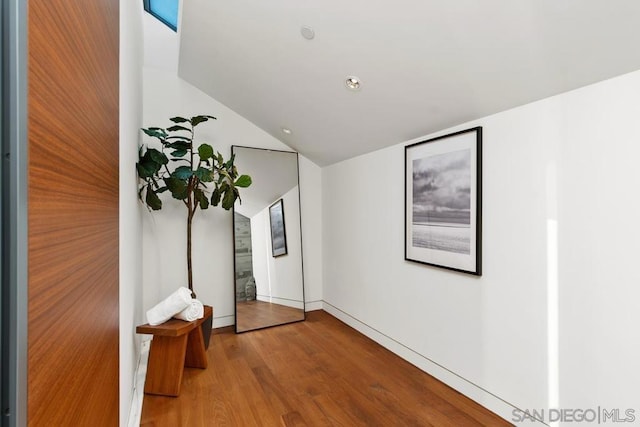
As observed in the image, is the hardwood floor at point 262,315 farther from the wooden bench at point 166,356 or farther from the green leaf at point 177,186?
the green leaf at point 177,186

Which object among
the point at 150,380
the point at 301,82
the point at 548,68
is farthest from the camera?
the point at 301,82

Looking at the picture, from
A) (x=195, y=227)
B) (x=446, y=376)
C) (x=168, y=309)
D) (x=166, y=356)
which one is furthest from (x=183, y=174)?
(x=446, y=376)

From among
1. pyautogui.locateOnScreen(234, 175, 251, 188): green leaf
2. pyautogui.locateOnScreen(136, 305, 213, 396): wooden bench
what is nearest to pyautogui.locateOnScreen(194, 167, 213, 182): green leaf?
pyautogui.locateOnScreen(234, 175, 251, 188): green leaf

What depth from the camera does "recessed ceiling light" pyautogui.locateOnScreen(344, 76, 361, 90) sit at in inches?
84.0

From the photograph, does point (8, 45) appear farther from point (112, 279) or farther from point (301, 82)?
point (301, 82)

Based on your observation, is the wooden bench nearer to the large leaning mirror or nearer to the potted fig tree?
the potted fig tree

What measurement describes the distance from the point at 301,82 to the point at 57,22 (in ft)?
6.60

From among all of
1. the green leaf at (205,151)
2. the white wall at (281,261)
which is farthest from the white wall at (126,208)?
the white wall at (281,261)

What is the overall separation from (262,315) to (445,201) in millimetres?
2325

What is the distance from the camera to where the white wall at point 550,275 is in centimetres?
138

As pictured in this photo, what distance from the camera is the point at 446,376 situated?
7.36 ft

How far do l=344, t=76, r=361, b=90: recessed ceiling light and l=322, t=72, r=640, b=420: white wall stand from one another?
0.73 metres

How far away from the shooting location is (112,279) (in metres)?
1.20

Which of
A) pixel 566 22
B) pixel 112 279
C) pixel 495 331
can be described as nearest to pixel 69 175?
pixel 112 279
